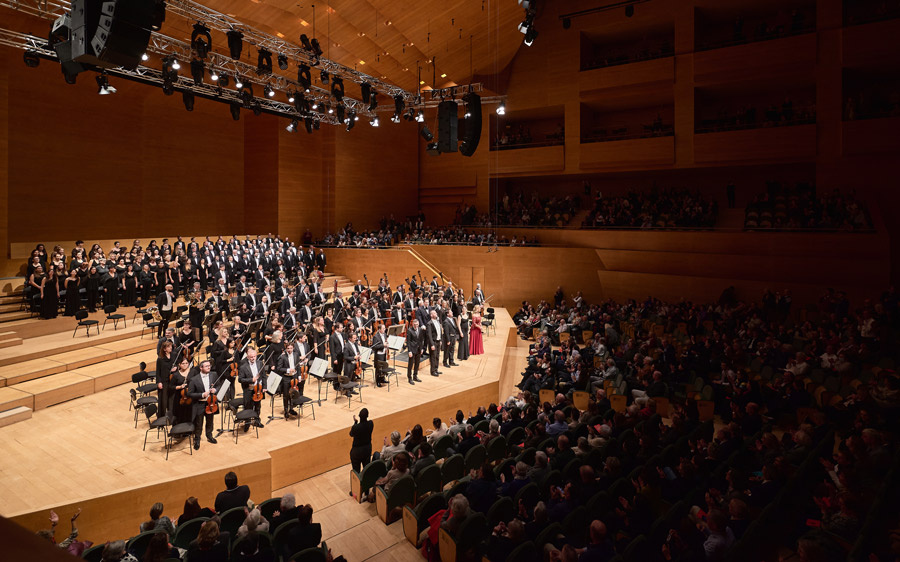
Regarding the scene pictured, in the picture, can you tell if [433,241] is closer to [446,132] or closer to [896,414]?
[446,132]

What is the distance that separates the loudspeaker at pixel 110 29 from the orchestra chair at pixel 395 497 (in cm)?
491

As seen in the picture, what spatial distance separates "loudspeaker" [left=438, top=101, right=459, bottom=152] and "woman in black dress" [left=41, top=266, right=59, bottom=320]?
8.34 meters

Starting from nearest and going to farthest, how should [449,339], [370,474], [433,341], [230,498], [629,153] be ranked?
[230,498]
[370,474]
[433,341]
[449,339]
[629,153]

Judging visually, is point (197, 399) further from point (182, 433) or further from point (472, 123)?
point (472, 123)

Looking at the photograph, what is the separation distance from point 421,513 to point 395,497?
50 centimetres

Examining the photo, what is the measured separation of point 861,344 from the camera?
326 inches

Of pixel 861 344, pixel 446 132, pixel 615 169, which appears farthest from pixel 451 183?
pixel 861 344

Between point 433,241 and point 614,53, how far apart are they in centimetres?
1019

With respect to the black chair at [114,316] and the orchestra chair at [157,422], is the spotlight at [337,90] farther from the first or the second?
the orchestra chair at [157,422]

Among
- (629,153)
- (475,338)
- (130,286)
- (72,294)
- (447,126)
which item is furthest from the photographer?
(629,153)

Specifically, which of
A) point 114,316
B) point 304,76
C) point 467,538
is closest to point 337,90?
point 304,76

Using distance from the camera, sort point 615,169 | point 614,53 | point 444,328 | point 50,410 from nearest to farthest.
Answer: point 50,410, point 444,328, point 615,169, point 614,53

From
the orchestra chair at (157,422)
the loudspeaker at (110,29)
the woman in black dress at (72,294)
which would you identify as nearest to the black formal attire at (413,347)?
the orchestra chair at (157,422)

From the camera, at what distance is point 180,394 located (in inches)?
263
